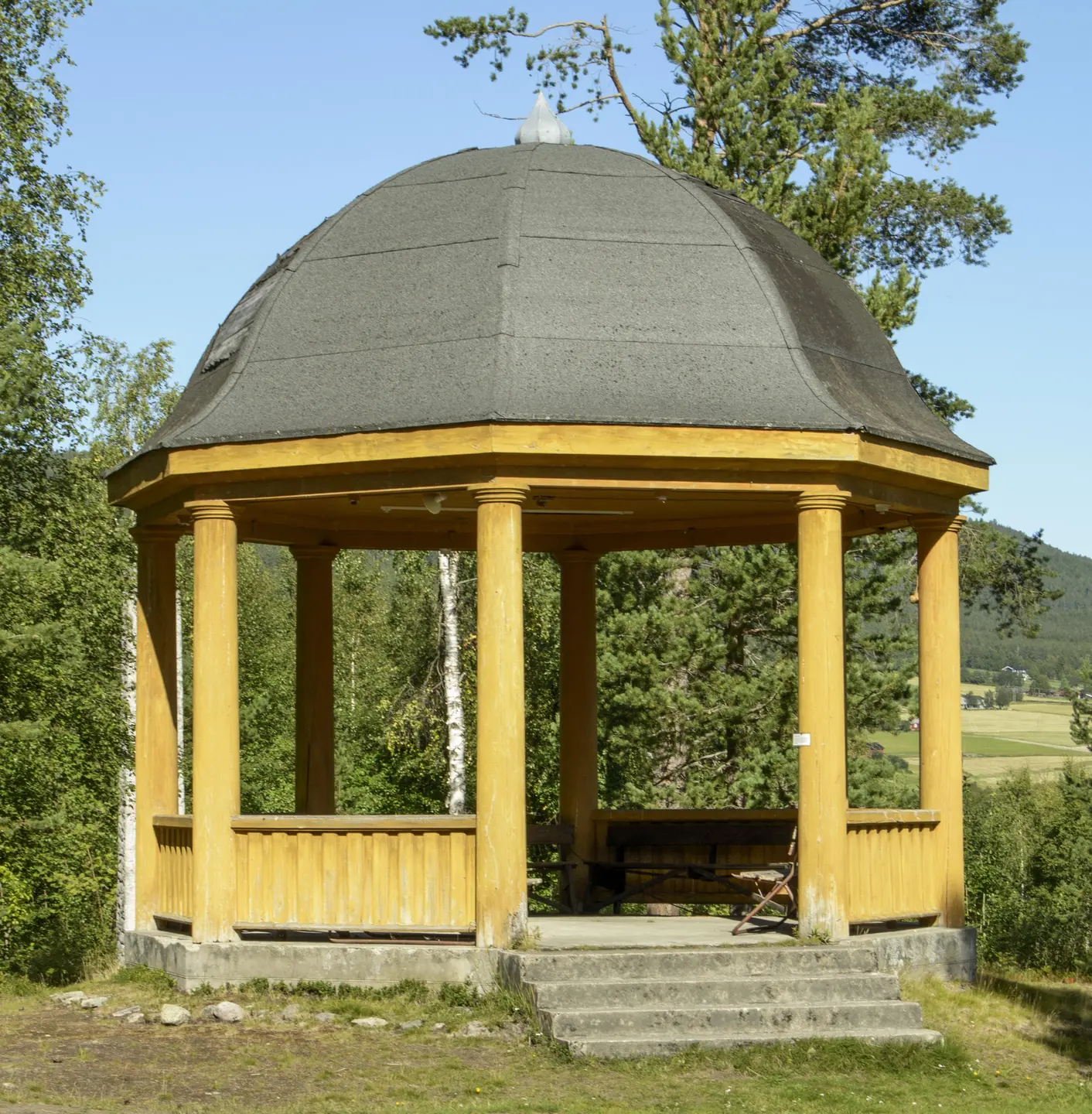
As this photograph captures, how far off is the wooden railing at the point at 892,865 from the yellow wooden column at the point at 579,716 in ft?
12.1

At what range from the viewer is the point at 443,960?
1130 cm

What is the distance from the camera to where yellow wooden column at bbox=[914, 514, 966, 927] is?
1330cm

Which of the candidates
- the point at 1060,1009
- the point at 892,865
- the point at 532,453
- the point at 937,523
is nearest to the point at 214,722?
the point at 532,453

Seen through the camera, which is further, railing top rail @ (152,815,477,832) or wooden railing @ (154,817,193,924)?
wooden railing @ (154,817,193,924)

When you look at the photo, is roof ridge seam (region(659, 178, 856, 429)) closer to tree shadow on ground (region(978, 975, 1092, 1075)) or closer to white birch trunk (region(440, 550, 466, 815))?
tree shadow on ground (region(978, 975, 1092, 1075))

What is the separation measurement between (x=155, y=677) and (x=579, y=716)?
13.4 feet

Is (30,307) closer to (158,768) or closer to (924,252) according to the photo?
(158,768)

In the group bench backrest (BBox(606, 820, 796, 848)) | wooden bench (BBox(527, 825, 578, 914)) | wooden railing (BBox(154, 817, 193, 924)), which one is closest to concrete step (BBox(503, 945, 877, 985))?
wooden railing (BBox(154, 817, 193, 924))

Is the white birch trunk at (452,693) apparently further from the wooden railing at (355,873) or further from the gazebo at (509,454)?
the wooden railing at (355,873)

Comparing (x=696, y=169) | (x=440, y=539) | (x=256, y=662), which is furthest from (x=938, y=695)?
(x=256, y=662)

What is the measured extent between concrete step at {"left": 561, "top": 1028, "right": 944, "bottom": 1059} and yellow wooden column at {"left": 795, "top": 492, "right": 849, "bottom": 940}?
1475 mm

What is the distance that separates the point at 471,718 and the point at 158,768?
813 inches

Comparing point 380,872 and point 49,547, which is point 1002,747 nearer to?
point 49,547

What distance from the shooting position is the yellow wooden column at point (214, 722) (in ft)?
39.2
